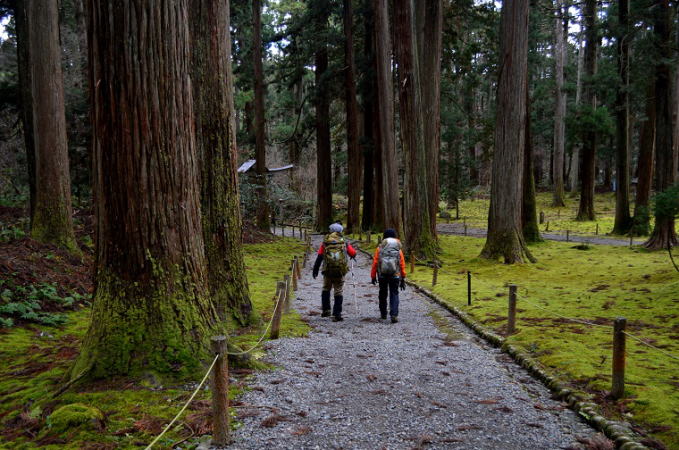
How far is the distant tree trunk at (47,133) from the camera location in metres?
10.8

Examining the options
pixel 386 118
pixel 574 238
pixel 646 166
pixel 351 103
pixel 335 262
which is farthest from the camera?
pixel 351 103

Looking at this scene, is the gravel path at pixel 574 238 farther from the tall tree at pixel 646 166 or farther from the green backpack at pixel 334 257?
the green backpack at pixel 334 257

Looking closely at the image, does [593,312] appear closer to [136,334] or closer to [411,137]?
[136,334]

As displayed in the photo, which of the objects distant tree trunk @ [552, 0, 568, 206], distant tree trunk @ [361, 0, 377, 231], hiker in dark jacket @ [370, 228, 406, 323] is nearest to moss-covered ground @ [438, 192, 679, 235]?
distant tree trunk @ [552, 0, 568, 206]

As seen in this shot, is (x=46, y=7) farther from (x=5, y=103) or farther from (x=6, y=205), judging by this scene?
(x=6, y=205)

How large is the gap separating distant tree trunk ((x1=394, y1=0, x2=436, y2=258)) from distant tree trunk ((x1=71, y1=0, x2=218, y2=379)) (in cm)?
1220

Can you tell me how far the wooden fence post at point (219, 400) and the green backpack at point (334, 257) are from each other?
16.6 ft

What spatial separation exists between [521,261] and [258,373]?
11196mm

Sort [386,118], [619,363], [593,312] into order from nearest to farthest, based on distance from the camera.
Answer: [619,363], [593,312], [386,118]

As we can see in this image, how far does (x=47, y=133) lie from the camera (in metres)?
10.9

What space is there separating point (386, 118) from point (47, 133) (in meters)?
12.1

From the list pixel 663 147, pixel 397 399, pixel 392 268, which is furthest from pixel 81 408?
pixel 663 147

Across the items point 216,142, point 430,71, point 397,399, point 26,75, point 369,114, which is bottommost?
point 397,399

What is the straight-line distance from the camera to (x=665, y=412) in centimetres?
435
